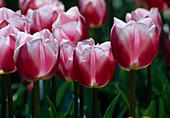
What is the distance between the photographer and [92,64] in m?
0.78

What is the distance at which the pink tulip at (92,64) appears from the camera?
0.76 metres

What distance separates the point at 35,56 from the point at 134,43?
0.23m

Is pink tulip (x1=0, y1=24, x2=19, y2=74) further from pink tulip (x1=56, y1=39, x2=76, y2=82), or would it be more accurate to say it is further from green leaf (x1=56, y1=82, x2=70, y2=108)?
green leaf (x1=56, y1=82, x2=70, y2=108)

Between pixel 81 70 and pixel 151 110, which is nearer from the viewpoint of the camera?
pixel 81 70

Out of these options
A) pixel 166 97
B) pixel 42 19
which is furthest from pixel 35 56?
pixel 166 97

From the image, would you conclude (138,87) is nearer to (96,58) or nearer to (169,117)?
(169,117)

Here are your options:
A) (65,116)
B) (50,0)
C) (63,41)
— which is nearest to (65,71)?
(63,41)

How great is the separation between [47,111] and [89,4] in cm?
54

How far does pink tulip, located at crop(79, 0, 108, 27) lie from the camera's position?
1.45 meters

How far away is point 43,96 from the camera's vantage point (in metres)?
1.22

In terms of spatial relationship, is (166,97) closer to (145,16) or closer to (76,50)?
(145,16)

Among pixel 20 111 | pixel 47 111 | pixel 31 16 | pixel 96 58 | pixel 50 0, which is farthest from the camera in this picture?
pixel 50 0

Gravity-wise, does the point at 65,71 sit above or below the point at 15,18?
below

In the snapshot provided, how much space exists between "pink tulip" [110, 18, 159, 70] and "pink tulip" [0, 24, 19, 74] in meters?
0.23
